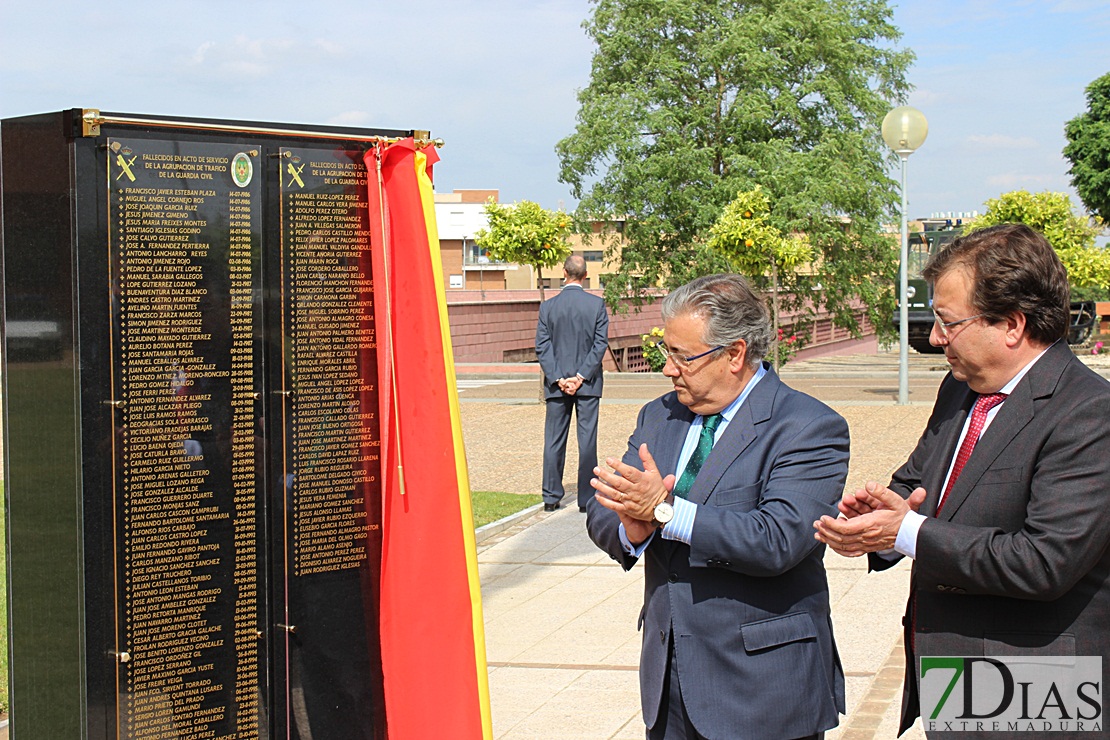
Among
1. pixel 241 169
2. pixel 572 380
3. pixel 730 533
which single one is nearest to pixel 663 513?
A: pixel 730 533

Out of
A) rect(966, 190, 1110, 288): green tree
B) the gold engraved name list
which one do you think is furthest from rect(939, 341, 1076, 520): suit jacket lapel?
rect(966, 190, 1110, 288): green tree

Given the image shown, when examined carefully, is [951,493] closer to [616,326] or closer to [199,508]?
[199,508]

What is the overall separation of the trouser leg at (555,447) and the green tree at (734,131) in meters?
19.1

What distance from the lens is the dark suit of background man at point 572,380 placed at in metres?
10.5

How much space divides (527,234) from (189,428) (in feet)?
52.9

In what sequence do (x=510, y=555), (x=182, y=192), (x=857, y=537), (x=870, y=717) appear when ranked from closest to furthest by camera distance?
(x=857, y=537) < (x=182, y=192) < (x=870, y=717) < (x=510, y=555)

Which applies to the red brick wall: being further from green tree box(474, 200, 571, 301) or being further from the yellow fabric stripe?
the yellow fabric stripe

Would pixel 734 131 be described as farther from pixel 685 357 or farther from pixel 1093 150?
pixel 685 357

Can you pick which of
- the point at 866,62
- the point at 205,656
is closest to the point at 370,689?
the point at 205,656

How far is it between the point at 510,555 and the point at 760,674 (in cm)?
578

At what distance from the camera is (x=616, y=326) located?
4050 cm

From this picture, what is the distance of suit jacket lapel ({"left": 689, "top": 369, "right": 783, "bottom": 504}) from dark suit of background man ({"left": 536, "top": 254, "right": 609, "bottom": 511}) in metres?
7.13

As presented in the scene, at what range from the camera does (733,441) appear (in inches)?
128

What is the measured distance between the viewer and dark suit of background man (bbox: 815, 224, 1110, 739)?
2.74 m
